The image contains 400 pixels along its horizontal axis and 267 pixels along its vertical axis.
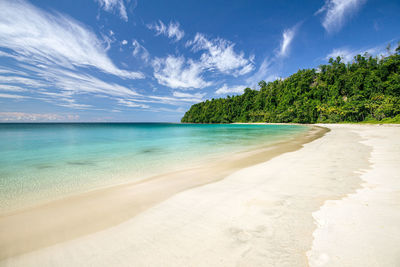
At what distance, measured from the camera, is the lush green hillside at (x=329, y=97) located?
53781 mm

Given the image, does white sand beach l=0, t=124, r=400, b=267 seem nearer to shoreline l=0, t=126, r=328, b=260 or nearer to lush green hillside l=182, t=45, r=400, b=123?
shoreline l=0, t=126, r=328, b=260

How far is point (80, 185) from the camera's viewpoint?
496 cm

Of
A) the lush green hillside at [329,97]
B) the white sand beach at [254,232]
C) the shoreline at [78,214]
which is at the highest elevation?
the lush green hillside at [329,97]

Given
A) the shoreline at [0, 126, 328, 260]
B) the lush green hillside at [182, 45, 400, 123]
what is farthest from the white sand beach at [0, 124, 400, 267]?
the lush green hillside at [182, 45, 400, 123]

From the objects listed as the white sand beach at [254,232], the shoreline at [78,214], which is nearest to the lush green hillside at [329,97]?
the white sand beach at [254,232]

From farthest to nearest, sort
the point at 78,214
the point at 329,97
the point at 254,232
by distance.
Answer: the point at 329,97 < the point at 78,214 < the point at 254,232

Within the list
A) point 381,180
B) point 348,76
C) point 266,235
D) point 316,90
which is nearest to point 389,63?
point 348,76

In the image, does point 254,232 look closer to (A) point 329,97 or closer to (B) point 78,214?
(B) point 78,214

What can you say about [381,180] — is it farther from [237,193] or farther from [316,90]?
[316,90]

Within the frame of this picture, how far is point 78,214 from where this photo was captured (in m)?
A: 3.25

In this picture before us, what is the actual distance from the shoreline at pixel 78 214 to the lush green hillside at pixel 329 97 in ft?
183

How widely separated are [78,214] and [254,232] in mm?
3543

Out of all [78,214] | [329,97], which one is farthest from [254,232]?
[329,97]

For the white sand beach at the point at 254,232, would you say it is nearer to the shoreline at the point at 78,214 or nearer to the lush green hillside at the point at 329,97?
the shoreline at the point at 78,214
